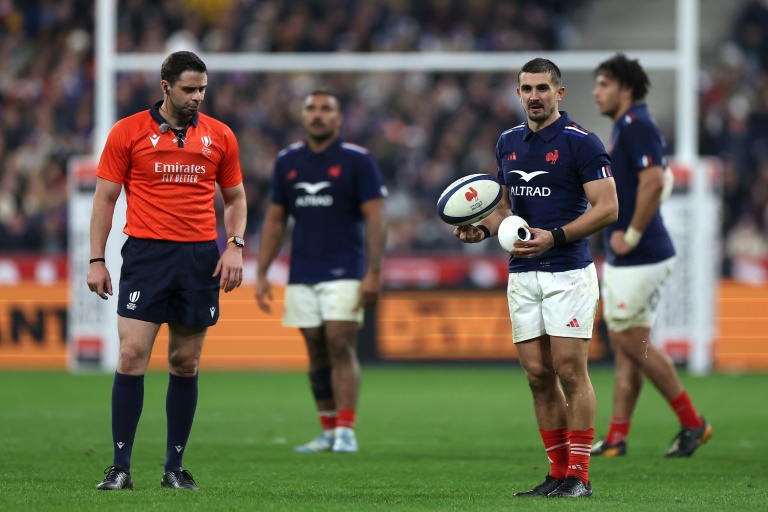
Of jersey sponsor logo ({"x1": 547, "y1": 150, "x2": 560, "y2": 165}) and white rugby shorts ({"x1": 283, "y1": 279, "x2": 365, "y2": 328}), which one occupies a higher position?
jersey sponsor logo ({"x1": 547, "y1": 150, "x2": 560, "y2": 165})

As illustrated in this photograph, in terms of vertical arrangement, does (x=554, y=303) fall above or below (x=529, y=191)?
below

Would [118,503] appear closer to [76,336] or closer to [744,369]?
[76,336]

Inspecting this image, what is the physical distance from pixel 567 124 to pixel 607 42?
51.4ft

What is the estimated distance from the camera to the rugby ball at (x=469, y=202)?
718cm

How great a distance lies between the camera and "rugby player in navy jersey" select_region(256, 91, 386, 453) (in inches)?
389

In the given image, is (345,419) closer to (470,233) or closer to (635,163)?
(635,163)

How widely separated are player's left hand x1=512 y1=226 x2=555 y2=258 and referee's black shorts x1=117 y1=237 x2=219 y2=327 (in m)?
1.65

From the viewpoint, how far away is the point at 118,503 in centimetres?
657

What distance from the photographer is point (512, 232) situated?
6.91 meters

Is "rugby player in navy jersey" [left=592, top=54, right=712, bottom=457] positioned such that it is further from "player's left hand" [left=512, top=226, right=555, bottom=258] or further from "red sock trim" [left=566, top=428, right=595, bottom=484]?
"player's left hand" [left=512, top=226, right=555, bottom=258]

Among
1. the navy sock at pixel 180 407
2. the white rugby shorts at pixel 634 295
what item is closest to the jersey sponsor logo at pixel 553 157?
the navy sock at pixel 180 407

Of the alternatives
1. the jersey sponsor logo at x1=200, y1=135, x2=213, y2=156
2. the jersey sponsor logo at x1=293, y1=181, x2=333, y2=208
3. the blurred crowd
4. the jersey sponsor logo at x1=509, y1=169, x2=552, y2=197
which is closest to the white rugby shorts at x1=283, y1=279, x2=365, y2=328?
the jersey sponsor logo at x1=293, y1=181, x2=333, y2=208

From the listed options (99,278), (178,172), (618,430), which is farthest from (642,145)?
(99,278)

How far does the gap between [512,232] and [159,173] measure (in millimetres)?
1862
